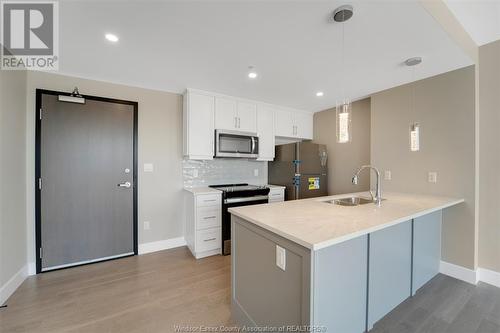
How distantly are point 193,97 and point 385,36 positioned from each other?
2.37 m

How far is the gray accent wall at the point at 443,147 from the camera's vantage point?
7.47 feet

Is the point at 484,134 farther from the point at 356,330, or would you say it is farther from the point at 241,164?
the point at 241,164

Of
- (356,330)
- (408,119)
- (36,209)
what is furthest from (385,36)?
(36,209)

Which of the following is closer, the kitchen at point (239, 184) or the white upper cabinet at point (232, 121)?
the kitchen at point (239, 184)

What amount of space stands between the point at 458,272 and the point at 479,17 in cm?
267

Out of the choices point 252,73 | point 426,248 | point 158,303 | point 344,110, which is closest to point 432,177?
point 426,248

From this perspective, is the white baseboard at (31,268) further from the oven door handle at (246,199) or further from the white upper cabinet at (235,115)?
the white upper cabinet at (235,115)

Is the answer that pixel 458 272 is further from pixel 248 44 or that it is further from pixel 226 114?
pixel 226 114

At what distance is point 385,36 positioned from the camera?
5.74 feet

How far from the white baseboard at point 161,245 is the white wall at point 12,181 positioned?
3.92 feet

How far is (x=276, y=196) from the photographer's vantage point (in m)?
3.59

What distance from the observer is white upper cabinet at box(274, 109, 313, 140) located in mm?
3937

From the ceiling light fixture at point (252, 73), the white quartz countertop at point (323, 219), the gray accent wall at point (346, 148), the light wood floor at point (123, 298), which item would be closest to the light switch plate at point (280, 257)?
the white quartz countertop at point (323, 219)
